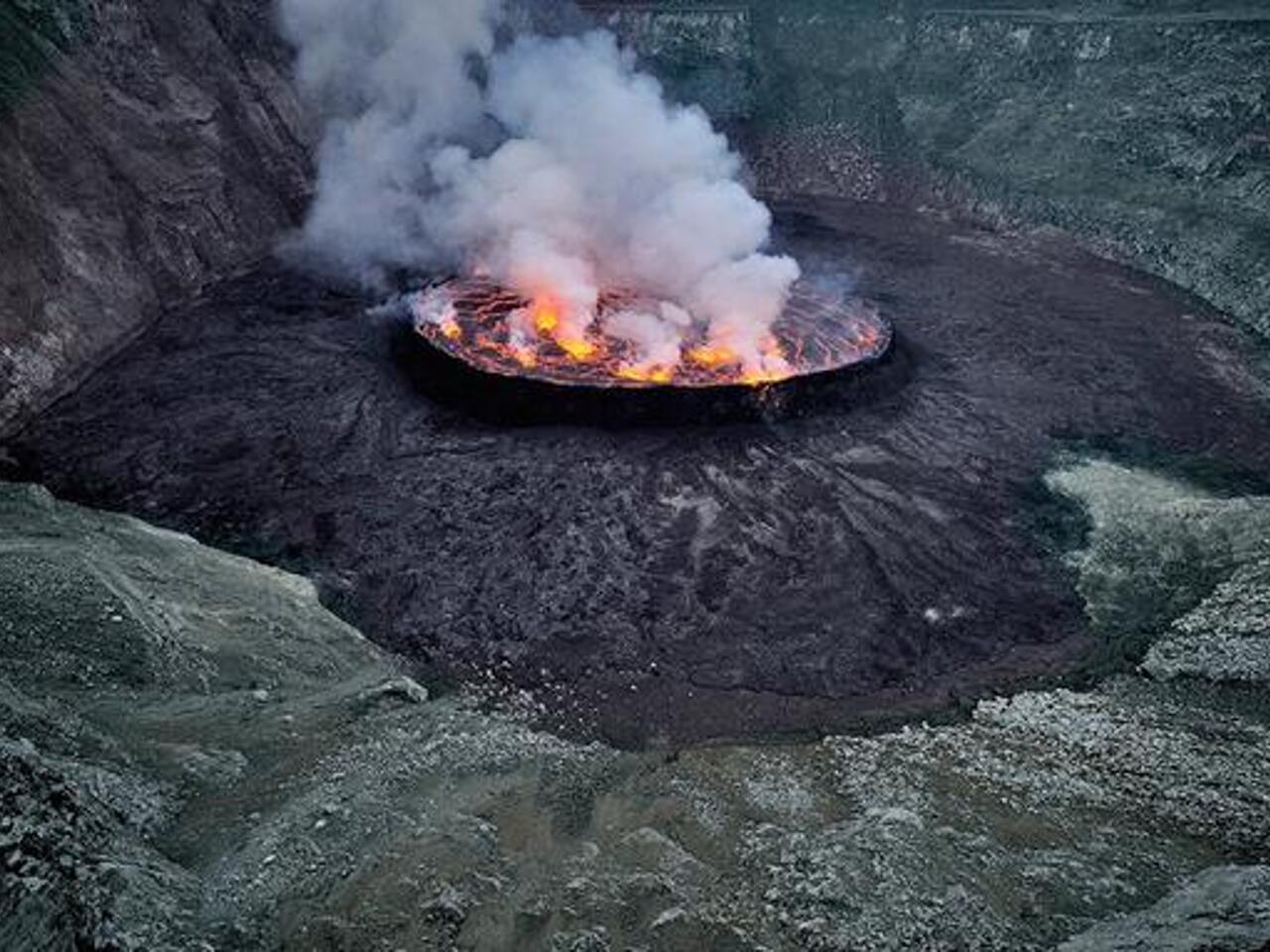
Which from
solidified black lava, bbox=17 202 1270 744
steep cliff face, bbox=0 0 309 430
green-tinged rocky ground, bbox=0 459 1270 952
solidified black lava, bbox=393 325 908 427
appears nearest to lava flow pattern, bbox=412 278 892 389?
solidified black lava, bbox=393 325 908 427

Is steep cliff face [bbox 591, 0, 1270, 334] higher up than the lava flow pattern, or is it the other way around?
steep cliff face [bbox 591, 0, 1270, 334]

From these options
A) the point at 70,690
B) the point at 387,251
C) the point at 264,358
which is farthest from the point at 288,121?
the point at 70,690

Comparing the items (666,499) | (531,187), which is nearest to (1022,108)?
(531,187)

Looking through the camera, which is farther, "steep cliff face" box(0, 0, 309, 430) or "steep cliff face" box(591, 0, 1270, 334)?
"steep cliff face" box(591, 0, 1270, 334)

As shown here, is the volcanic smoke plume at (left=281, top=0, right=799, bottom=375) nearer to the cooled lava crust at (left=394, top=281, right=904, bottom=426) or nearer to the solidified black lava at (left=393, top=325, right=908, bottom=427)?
the cooled lava crust at (left=394, top=281, right=904, bottom=426)

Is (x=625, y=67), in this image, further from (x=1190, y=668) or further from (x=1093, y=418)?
(x=1190, y=668)

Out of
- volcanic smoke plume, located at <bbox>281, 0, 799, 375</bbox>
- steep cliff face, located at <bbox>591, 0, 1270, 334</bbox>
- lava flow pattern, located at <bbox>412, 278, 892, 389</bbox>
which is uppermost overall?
steep cliff face, located at <bbox>591, 0, 1270, 334</bbox>
